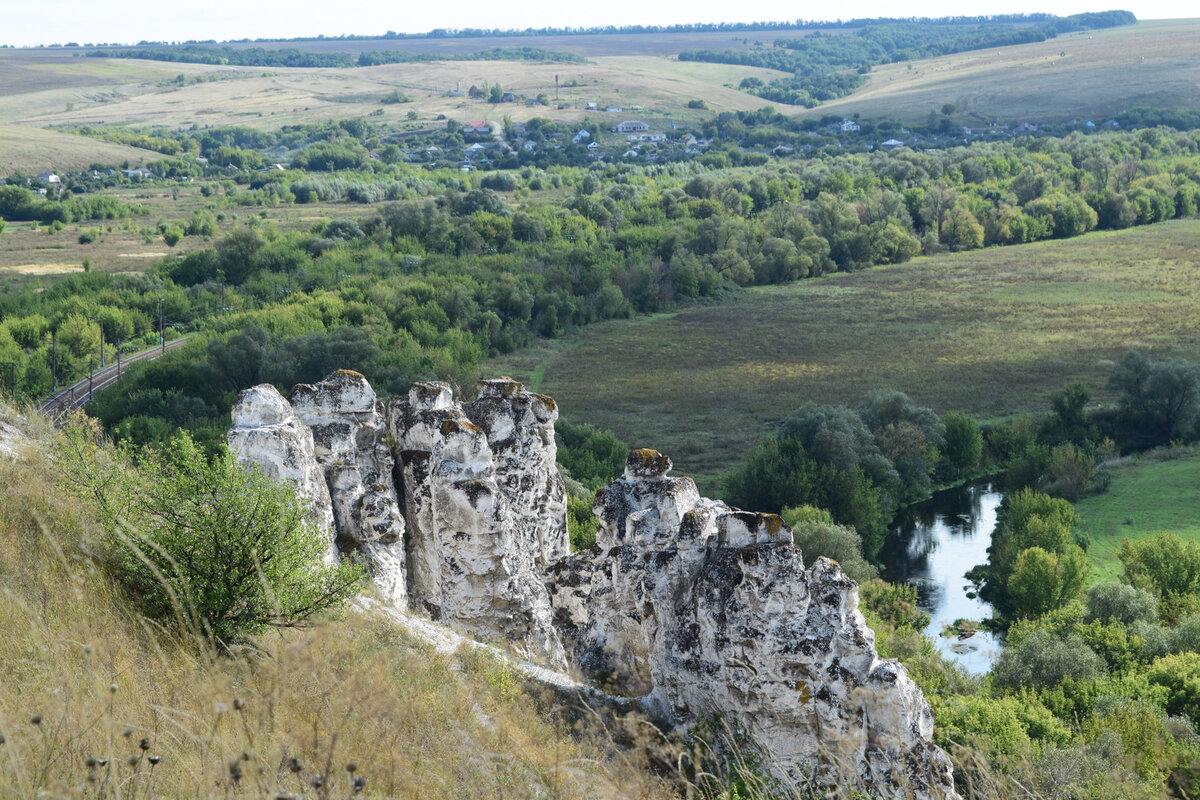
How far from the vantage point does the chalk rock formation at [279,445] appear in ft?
43.1

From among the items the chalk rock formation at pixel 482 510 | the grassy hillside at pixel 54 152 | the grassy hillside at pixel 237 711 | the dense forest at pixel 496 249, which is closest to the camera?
the grassy hillside at pixel 237 711

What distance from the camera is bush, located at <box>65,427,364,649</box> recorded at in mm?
9797

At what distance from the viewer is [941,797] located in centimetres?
1075

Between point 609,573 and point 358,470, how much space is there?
359cm

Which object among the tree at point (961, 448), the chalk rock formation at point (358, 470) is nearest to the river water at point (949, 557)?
the tree at point (961, 448)

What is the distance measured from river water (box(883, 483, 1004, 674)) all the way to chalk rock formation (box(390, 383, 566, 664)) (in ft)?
58.5

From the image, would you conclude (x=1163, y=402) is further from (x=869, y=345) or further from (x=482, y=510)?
(x=482, y=510)

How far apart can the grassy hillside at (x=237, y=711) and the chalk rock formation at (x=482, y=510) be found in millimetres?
3002

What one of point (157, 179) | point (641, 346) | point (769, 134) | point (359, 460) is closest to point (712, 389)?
point (641, 346)

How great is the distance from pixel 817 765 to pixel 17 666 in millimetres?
7171

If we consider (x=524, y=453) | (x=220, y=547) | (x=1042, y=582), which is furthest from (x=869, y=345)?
(x=220, y=547)

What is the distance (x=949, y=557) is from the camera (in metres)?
41.1

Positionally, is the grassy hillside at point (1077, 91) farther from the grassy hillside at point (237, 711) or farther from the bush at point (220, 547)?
the bush at point (220, 547)

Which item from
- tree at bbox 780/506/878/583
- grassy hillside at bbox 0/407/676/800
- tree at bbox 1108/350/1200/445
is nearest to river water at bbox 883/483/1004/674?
tree at bbox 780/506/878/583
